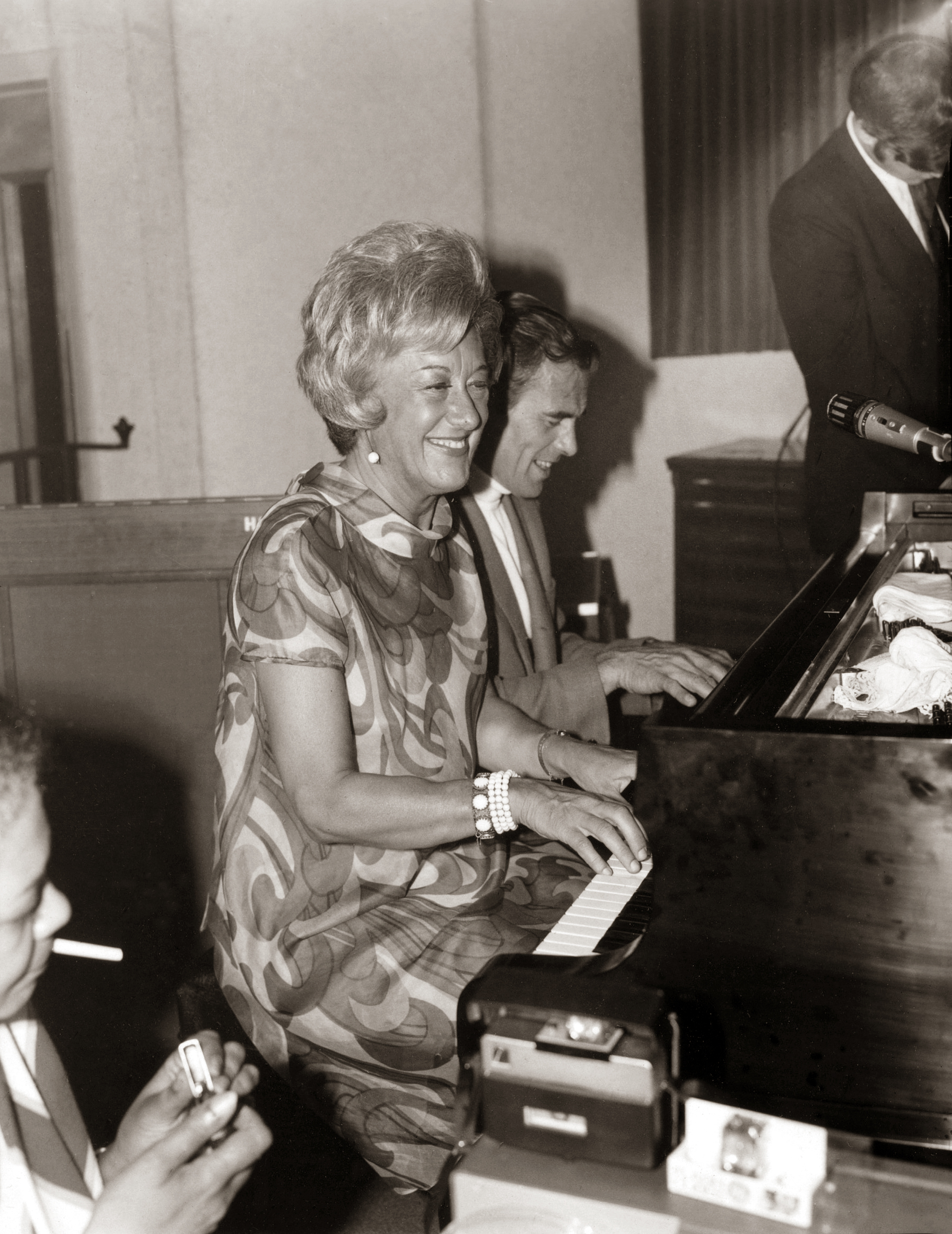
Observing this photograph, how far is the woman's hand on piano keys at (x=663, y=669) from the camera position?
2.05 metres

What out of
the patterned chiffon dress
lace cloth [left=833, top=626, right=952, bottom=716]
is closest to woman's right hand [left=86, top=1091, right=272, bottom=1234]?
the patterned chiffon dress

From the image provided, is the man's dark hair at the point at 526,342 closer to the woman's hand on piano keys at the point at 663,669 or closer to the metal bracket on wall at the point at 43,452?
the woman's hand on piano keys at the point at 663,669

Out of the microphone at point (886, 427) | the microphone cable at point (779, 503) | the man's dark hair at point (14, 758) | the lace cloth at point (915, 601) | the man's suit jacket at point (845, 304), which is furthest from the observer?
the microphone cable at point (779, 503)

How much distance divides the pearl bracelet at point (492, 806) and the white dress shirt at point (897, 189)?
7.90 ft

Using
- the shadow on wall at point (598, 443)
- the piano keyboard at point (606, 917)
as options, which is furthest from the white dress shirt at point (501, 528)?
the shadow on wall at point (598, 443)

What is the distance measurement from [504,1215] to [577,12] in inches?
121

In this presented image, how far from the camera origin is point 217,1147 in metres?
1.02

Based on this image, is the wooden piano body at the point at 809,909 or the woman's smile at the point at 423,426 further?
the woman's smile at the point at 423,426

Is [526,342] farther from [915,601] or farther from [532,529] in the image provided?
[915,601]

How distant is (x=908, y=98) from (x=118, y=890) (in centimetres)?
295

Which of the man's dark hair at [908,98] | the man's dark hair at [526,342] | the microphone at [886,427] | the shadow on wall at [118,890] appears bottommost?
the shadow on wall at [118,890]

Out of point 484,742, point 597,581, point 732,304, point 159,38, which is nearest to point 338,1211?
point 484,742

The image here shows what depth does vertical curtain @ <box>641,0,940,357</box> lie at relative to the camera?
3.15 metres

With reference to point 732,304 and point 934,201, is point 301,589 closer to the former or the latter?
point 732,304
